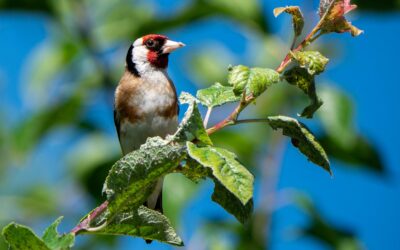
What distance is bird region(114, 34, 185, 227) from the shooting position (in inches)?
163

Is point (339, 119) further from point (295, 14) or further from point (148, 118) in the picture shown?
point (295, 14)

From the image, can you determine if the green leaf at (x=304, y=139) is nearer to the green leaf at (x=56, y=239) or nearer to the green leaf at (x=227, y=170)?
the green leaf at (x=227, y=170)

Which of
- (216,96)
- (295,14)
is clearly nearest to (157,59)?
(216,96)

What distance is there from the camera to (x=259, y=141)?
17.7 feet

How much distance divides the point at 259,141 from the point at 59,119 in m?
1.28

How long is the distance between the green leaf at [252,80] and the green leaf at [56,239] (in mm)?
568

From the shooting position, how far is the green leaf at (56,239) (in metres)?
1.80

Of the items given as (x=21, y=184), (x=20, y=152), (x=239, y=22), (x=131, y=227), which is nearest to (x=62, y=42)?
(x=20, y=152)

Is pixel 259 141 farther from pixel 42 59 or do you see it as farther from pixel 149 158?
pixel 149 158

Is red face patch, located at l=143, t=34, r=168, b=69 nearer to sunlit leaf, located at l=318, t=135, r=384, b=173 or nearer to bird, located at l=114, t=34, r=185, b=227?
bird, located at l=114, t=34, r=185, b=227

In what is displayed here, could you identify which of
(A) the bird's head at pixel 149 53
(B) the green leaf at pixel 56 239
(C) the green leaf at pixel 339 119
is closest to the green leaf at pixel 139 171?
(B) the green leaf at pixel 56 239

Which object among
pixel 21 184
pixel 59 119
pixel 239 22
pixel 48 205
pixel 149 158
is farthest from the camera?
pixel 21 184

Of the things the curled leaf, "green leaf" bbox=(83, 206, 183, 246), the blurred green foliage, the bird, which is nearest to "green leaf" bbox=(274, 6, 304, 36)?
the curled leaf

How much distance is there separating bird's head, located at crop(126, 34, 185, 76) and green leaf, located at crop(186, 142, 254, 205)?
2678 mm
